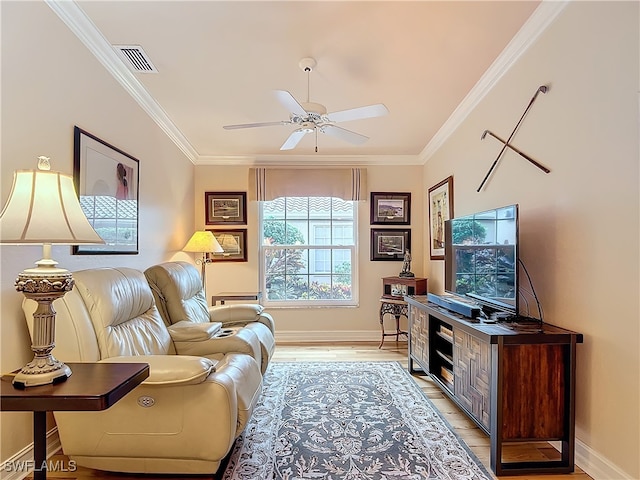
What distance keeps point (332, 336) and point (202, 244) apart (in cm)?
206

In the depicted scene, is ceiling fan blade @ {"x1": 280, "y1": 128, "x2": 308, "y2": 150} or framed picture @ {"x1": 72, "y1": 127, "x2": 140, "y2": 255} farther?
ceiling fan blade @ {"x1": 280, "y1": 128, "x2": 308, "y2": 150}

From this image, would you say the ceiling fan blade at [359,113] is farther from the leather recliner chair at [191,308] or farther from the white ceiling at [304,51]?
the leather recliner chair at [191,308]

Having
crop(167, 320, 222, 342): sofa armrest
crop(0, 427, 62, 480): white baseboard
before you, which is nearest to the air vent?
crop(167, 320, 222, 342): sofa armrest

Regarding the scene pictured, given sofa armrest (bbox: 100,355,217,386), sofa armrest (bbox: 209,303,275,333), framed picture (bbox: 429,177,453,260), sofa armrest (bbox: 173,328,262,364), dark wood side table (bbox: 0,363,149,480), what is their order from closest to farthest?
1. dark wood side table (bbox: 0,363,149,480)
2. sofa armrest (bbox: 100,355,217,386)
3. sofa armrest (bbox: 173,328,262,364)
4. sofa armrest (bbox: 209,303,275,333)
5. framed picture (bbox: 429,177,453,260)

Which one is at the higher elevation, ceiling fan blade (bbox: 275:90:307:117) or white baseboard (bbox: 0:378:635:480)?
ceiling fan blade (bbox: 275:90:307:117)

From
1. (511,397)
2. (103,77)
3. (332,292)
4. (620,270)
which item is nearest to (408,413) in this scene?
(511,397)

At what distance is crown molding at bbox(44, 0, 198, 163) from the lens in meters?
2.08

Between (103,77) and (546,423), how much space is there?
3.42 metres

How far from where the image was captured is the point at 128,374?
1518 mm

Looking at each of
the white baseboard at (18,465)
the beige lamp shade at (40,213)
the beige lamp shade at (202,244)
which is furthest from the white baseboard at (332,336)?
the beige lamp shade at (40,213)

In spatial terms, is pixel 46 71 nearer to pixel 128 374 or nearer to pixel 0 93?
pixel 0 93

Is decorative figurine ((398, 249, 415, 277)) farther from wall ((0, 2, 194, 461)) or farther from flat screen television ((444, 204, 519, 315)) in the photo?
wall ((0, 2, 194, 461))

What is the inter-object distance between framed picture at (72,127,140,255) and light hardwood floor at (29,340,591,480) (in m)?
1.28

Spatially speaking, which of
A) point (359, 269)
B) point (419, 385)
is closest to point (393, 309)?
point (359, 269)
